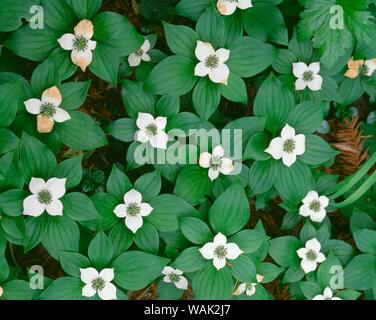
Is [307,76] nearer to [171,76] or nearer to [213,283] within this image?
[171,76]

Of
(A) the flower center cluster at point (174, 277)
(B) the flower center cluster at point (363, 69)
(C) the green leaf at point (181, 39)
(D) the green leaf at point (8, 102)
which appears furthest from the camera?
(B) the flower center cluster at point (363, 69)

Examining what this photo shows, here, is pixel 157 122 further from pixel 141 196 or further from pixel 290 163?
pixel 290 163

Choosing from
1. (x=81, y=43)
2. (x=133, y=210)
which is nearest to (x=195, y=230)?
(x=133, y=210)

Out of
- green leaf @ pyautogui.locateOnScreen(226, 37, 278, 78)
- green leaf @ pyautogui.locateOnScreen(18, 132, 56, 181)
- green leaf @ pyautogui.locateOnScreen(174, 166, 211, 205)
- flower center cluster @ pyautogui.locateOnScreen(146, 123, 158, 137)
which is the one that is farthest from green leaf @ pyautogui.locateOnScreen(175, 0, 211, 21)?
green leaf @ pyautogui.locateOnScreen(18, 132, 56, 181)

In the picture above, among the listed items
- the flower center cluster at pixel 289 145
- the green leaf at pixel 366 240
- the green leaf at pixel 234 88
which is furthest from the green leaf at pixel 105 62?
the green leaf at pixel 366 240

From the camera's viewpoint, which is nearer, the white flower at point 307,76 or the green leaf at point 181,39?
the green leaf at point 181,39

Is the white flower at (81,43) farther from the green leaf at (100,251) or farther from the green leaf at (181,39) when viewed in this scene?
the green leaf at (100,251)

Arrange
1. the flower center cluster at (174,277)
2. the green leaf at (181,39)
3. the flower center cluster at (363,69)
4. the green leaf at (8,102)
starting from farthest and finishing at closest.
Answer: the flower center cluster at (363,69), the flower center cluster at (174,277), the green leaf at (181,39), the green leaf at (8,102)
